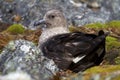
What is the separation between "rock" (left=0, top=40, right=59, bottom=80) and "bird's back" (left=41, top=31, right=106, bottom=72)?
173 cm

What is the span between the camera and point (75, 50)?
12.2 metres

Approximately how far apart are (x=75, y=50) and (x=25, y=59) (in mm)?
2432

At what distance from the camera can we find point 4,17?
29406 mm

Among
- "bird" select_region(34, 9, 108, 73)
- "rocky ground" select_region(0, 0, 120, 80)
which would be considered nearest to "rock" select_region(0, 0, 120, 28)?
"rocky ground" select_region(0, 0, 120, 80)

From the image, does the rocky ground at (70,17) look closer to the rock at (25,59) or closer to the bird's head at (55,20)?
the bird's head at (55,20)

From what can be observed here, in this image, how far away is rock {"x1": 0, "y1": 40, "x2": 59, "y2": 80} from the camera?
961 cm

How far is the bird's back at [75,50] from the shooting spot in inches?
479

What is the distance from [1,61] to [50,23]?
16.8 feet

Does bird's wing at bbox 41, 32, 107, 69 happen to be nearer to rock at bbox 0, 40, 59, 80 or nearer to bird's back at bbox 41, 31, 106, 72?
bird's back at bbox 41, 31, 106, 72

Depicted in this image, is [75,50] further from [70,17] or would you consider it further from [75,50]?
[70,17]

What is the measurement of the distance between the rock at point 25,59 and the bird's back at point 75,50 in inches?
68.0

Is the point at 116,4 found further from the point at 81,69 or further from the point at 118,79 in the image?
the point at 118,79

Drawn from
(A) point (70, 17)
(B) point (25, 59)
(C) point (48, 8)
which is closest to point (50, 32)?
(B) point (25, 59)

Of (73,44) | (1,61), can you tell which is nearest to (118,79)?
(1,61)
